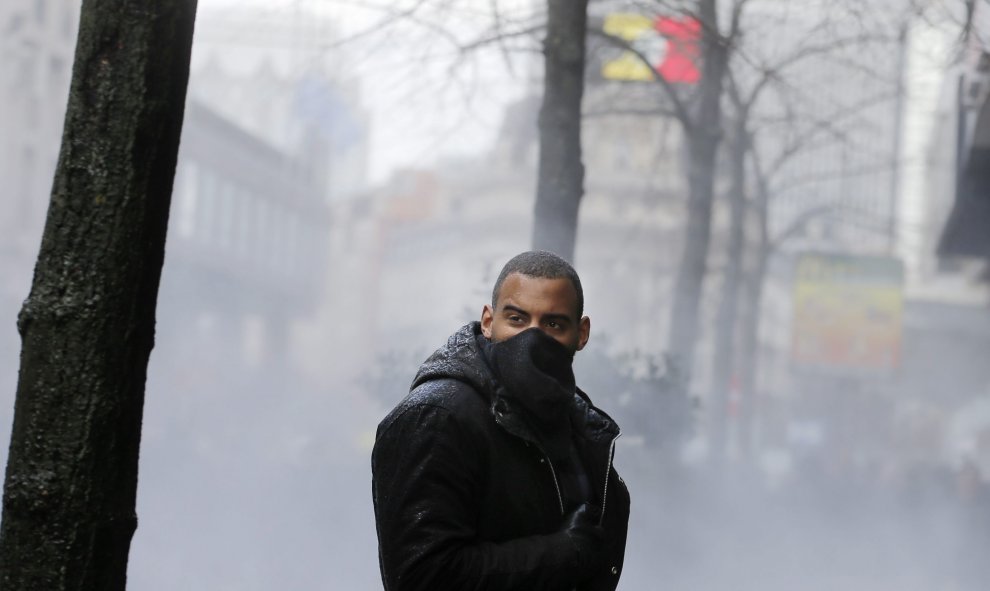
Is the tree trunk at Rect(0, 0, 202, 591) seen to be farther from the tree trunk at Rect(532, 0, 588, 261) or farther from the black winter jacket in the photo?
the tree trunk at Rect(532, 0, 588, 261)

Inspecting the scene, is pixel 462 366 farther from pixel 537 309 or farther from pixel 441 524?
pixel 441 524

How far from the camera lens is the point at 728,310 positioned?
17297 mm

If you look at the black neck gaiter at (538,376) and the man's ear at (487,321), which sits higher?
the man's ear at (487,321)

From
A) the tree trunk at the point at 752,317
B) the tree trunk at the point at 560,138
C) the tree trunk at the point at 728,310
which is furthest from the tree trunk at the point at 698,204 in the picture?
the tree trunk at the point at 752,317

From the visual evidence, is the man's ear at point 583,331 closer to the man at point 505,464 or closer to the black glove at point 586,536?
the man at point 505,464

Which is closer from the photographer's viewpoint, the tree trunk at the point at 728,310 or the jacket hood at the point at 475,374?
the jacket hood at the point at 475,374

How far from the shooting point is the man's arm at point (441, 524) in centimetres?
233

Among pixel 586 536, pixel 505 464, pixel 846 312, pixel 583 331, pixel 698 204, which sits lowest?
pixel 586 536

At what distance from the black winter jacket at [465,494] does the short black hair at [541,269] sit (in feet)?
0.56

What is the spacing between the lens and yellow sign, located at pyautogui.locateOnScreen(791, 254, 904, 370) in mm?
26328

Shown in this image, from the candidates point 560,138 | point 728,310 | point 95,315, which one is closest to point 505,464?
point 95,315

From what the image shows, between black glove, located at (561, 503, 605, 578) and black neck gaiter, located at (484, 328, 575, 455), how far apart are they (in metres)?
0.12

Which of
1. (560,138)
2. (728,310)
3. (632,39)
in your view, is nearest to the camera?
(560,138)

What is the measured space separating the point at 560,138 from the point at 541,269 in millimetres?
5137
